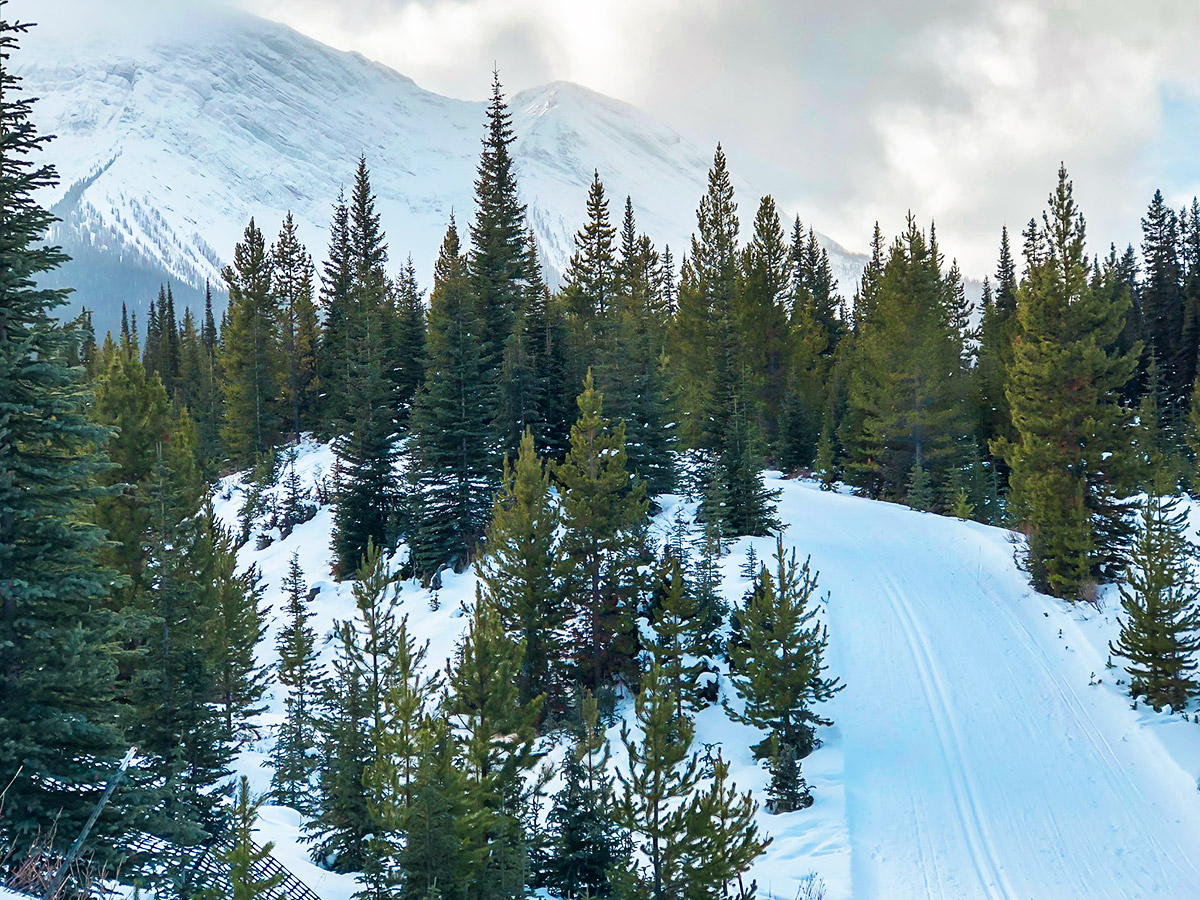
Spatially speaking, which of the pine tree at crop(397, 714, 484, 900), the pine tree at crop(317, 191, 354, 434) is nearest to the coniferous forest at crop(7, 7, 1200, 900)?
the pine tree at crop(397, 714, 484, 900)

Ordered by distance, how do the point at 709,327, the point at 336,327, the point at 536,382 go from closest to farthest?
the point at 536,382 → the point at 709,327 → the point at 336,327

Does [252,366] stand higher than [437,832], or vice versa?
[252,366]

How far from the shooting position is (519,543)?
18984 mm

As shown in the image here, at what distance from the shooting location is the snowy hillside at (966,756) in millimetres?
12633

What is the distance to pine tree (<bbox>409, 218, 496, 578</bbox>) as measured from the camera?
29.5 m

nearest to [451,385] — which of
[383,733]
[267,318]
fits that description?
[383,733]

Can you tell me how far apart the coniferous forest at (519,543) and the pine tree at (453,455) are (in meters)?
0.16

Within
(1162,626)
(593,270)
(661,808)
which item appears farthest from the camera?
(593,270)

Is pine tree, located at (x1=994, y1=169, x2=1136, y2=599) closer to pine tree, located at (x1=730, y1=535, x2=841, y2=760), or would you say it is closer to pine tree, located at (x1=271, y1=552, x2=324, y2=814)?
pine tree, located at (x1=730, y1=535, x2=841, y2=760)

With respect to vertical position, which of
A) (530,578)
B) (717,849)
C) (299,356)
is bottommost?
(717,849)

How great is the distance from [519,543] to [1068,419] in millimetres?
15468

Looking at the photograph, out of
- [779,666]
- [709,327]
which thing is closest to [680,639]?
[779,666]

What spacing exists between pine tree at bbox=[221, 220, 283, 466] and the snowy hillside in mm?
29786

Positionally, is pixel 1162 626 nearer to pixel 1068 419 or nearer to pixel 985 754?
pixel 985 754
